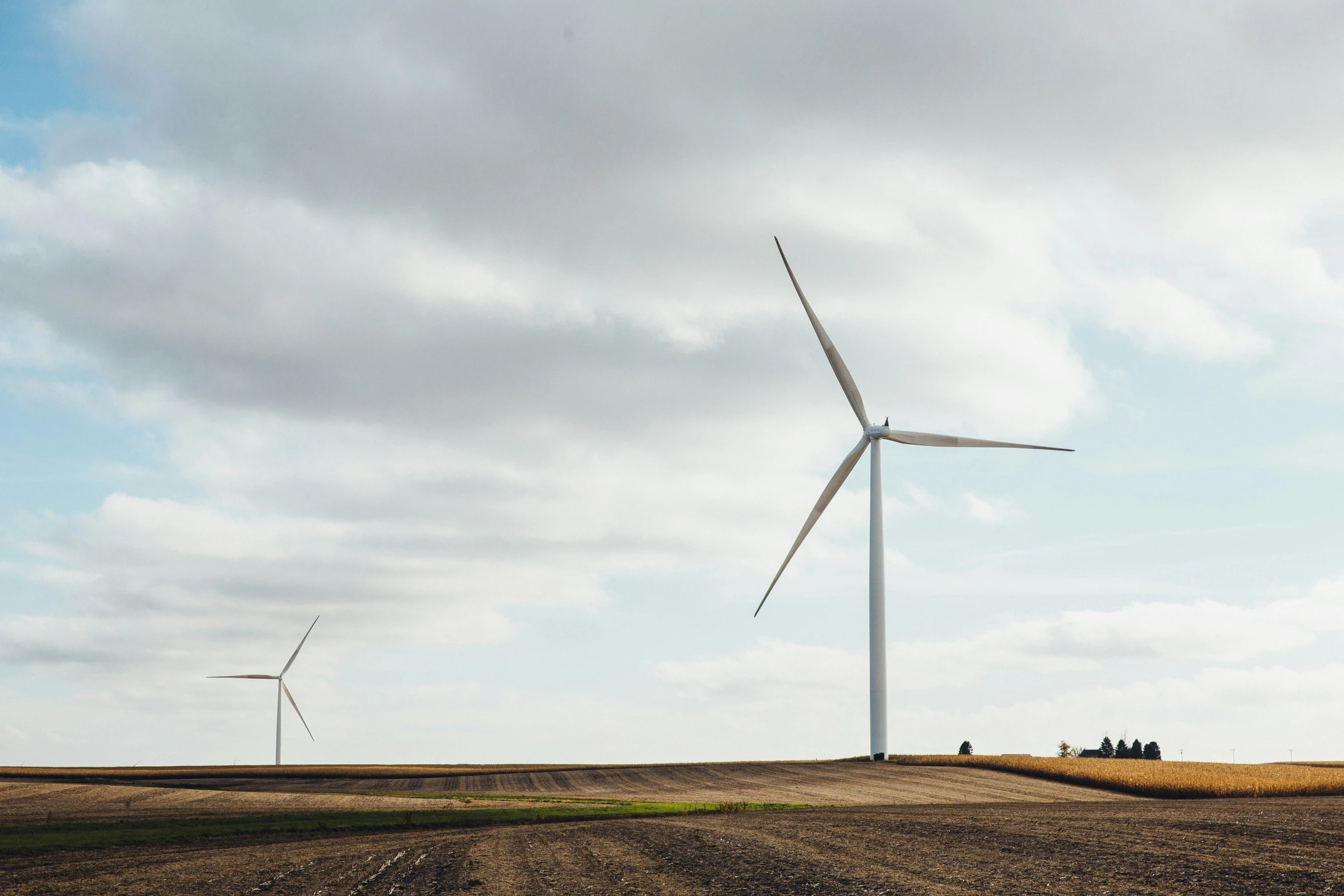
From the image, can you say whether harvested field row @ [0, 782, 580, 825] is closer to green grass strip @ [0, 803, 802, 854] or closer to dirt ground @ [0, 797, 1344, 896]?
green grass strip @ [0, 803, 802, 854]

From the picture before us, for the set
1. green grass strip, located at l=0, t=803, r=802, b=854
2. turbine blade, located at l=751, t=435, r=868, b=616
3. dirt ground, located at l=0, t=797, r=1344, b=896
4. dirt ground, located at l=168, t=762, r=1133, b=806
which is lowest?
dirt ground, located at l=168, t=762, r=1133, b=806

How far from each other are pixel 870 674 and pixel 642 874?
54740 mm

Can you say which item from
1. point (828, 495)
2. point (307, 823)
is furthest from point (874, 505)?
point (307, 823)

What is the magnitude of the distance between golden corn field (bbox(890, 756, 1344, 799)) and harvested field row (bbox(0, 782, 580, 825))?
32.9m

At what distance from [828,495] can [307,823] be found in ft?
144

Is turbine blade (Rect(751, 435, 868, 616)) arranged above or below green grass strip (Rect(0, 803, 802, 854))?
above

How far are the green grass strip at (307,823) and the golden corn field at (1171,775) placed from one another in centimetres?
2168

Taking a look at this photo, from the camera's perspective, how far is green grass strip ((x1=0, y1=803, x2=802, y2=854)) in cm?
4088

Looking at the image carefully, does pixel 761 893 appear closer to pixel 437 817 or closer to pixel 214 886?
pixel 214 886

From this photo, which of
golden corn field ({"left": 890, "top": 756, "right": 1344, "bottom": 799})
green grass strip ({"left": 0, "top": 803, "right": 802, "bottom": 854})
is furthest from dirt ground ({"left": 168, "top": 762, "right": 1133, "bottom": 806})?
green grass strip ({"left": 0, "top": 803, "right": 802, "bottom": 854})

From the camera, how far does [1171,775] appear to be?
64.9 m

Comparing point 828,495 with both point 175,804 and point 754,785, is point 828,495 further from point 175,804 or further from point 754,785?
point 175,804

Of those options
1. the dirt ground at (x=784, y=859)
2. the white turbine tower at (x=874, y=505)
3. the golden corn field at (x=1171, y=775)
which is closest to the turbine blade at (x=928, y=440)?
the white turbine tower at (x=874, y=505)

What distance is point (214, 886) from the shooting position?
89.3 ft
